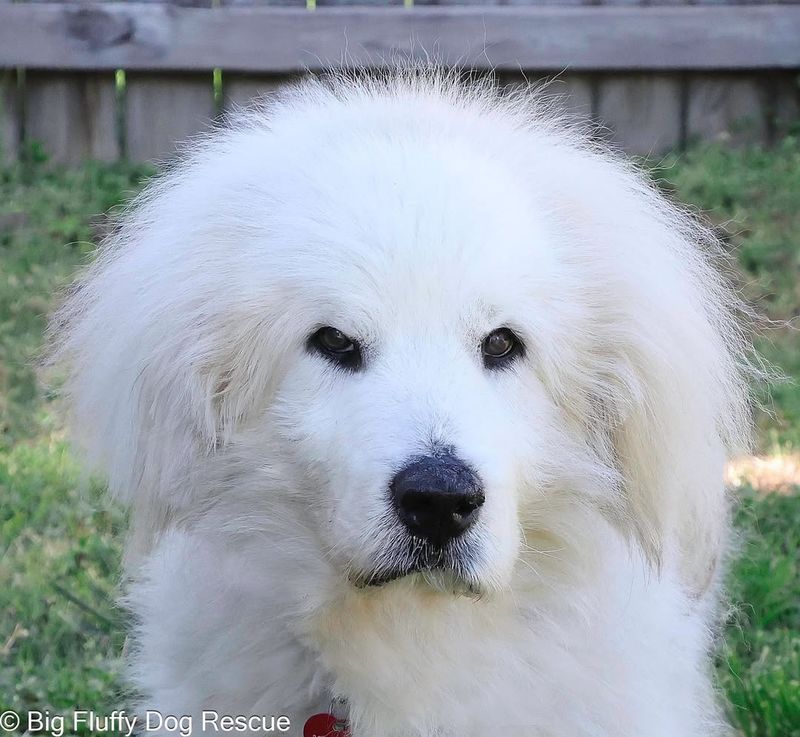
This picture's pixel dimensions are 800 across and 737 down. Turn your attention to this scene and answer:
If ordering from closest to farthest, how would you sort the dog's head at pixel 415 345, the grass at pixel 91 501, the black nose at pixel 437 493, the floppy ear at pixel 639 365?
the black nose at pixel 437 493 → the dog's head at pixel 415 345 → the floppy ear at pixel 639 365 → the grass at pixel 91 501

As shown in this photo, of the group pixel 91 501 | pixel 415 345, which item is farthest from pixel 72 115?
pixel 415 345

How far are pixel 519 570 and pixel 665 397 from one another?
0.46 m

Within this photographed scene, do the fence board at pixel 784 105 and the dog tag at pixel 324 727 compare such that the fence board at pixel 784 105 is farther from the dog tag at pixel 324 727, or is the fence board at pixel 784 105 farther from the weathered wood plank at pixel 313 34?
the dog tag at pixel 324 727

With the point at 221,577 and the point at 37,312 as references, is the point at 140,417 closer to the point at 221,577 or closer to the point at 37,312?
the point at 221,577

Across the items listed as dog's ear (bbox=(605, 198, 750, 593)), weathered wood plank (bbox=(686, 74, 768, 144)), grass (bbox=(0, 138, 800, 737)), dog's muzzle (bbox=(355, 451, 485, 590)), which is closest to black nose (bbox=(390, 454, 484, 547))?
dog's muzzle (bbox=(355, 451, 485, 590))

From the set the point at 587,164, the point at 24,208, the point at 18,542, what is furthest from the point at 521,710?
the point at 24,208

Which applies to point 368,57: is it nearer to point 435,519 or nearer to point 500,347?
point 500,347

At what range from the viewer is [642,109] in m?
7.46

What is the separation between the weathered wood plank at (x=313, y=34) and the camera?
7062 mm

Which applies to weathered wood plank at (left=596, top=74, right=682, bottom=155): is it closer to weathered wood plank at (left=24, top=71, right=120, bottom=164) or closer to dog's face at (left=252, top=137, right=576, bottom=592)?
weathered wood plank at (left=24, top=71, right=120, bottom=164)

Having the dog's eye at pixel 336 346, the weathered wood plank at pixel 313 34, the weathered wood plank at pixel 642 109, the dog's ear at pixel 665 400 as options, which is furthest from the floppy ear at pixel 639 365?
the weathered wood plank at pixel 642 109

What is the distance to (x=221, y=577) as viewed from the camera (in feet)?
8.64

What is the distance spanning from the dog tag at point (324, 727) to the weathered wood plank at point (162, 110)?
516 centimetres

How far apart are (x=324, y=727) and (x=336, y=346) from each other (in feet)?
2.63
